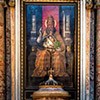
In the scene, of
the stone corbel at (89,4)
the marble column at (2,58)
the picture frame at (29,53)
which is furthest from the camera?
the picture frame at (29,53)

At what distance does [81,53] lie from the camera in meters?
9.59

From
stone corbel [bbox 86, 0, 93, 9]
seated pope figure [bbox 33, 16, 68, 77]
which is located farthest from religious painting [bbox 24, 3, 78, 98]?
stone corbel [bbox 86, 0, 93, 9]

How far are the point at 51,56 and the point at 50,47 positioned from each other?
22 cm

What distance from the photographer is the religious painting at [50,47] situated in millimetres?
9648

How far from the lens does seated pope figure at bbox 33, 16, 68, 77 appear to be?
9.66 metres

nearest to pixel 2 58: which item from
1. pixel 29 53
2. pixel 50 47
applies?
pixel 29 53

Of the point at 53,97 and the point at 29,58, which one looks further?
the point at 29,58

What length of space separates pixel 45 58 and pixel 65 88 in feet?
2.79

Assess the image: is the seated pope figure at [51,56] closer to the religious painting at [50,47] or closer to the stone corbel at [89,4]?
the religious painting at [50,47]

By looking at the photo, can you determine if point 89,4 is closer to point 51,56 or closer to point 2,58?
point 51,56

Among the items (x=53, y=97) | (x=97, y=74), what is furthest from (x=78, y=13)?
(x=53, y=97)

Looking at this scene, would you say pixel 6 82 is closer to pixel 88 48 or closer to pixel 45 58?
pixel 45 58

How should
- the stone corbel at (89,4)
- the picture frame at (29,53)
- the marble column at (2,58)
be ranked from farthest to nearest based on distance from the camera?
the picture frame at (29,53)
the stone corbel at (89,4)
the marble column at (2,58)

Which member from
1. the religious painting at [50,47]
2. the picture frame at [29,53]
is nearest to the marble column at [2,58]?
the picture frame at [29,53]
